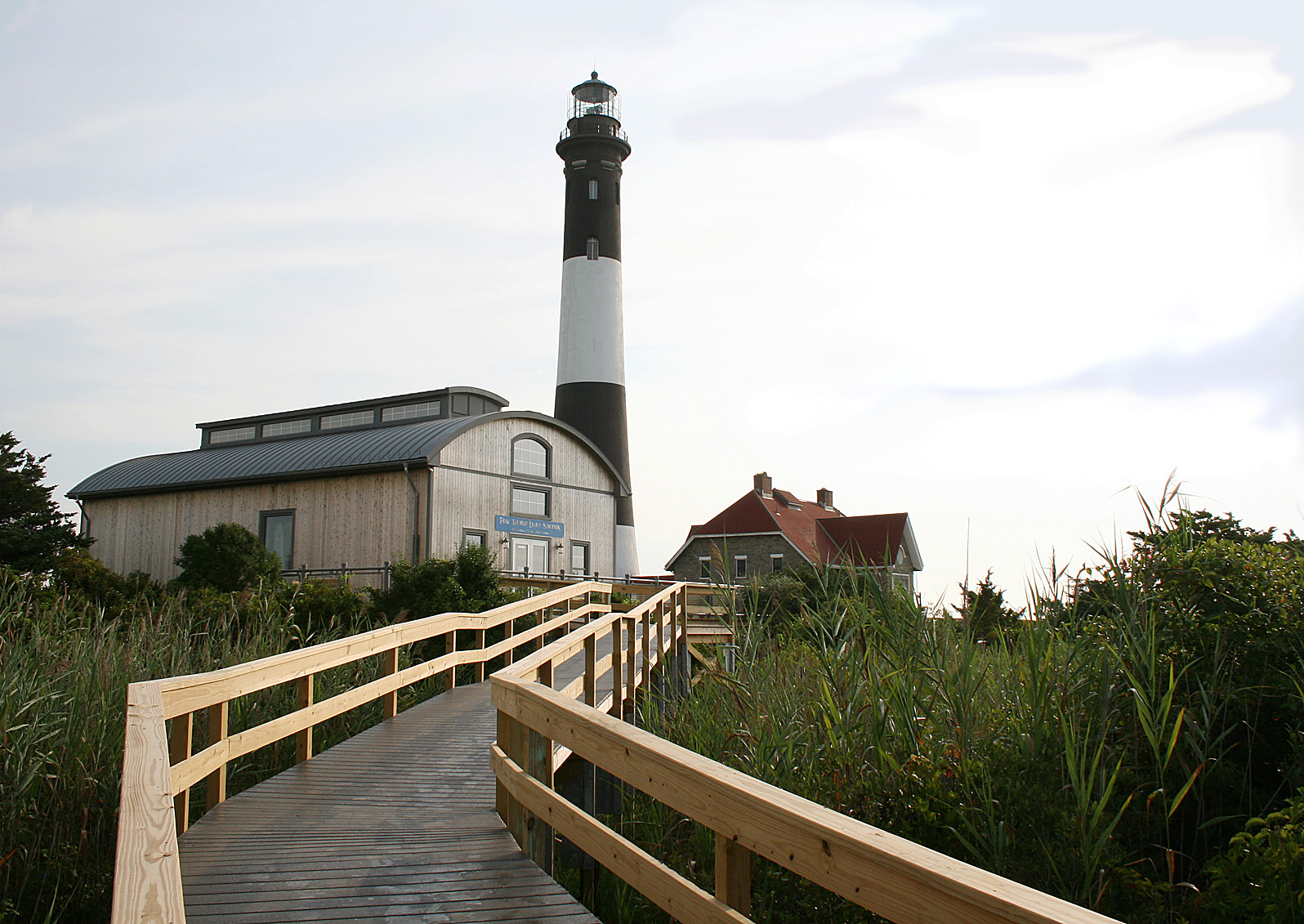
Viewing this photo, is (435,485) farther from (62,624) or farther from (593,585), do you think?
(62,624)

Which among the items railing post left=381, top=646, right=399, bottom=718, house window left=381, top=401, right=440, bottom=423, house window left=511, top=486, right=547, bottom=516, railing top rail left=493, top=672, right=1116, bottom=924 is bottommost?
railing post left=381, top=646, right=399, bottom=718

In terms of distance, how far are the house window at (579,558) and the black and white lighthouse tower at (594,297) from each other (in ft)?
8.26

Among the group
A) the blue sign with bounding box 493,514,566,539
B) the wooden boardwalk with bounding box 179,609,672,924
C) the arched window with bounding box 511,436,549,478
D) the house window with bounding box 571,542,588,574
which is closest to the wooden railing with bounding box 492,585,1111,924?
the wooden boardwalk with bounding box 179,609,672,924

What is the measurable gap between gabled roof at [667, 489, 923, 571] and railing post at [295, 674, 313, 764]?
26771mm

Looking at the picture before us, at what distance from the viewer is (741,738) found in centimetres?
632

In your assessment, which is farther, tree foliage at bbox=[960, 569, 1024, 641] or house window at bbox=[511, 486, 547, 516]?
house window at bbox=[511, 486, 547, 516]

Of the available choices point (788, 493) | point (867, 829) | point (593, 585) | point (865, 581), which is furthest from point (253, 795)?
point (788, 493)

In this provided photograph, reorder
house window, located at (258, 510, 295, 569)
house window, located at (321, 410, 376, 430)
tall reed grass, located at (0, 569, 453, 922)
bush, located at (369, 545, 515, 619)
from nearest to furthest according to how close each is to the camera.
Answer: tall reed grass, located at (0, 569, 453, 922)
bush, located at (369, 545, 515, 619)
house window, located at (258, 510, 295, 569)
house window, located at (321, 410, 376, 430)

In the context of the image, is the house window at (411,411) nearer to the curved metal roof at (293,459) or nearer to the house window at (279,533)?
the curved metal roof at (293,459)

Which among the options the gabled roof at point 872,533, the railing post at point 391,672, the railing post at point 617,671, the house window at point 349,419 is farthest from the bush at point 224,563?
the gabled roof at point 872,533

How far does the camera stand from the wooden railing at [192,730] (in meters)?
2.49

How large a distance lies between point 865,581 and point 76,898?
14.7 ft

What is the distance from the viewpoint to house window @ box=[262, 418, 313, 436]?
95.0 feet

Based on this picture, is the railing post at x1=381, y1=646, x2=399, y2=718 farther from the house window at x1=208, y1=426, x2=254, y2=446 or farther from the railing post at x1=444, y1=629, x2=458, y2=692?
the house window at x1=208, y1=426, x2=254, y2=446
